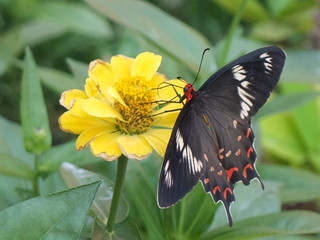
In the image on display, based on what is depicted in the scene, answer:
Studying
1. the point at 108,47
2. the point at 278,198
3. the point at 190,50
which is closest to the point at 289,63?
the point at 190,50

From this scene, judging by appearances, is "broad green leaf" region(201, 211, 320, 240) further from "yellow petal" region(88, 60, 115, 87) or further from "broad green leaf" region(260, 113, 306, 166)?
"broad green leaf" region(260, 113, 306, 166)

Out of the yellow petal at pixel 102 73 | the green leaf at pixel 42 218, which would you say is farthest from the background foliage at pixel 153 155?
the yellow petal at pixel 102 73

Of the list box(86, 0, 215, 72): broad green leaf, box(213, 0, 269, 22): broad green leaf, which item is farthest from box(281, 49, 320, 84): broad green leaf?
box(213, 0, 269, 22): broad green leaf

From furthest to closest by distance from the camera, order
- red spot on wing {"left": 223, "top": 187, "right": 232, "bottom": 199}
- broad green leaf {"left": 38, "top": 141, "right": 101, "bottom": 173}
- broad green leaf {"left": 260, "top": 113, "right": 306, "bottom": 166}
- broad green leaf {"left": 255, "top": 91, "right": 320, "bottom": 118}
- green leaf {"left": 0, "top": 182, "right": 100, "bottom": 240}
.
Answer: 1. broad green leaf {"left": 260, "top": 113, "right": 306, "bottom": 166}
2. broad green leaf {"left": 255, "top": 91, "right": 320, "bottom": 118}
3. broad green leaf {"left": 38, "top": 141, "right": 101, "bottom": 173}
4. red spot on wing {"left": 223, "top": 187, "right": 232, "bottom": 199}
5. green leaf {"left": 0, "top": 182, "right": 100, "bottom": 240}

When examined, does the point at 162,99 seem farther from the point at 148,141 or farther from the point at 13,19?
the point at 13,19

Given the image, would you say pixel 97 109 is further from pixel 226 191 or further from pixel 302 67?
pixel 302 67

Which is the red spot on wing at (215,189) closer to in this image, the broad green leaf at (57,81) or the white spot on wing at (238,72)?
the white spot on wing at (238,72)
